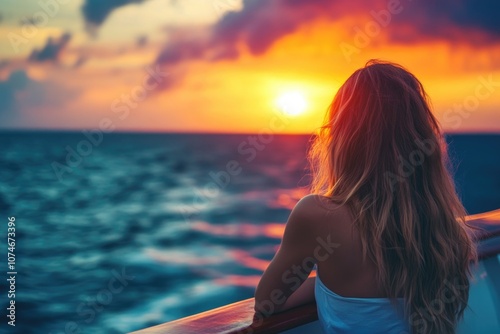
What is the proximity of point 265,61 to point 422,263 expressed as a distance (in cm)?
1808

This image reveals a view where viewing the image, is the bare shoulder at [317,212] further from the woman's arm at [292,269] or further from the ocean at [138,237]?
the ocean at [138,237]

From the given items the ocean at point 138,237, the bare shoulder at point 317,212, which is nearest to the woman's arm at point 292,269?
the bare shoulder at point 317,212

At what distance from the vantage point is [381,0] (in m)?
2.94

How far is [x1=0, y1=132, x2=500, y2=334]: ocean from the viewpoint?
19.2 ft

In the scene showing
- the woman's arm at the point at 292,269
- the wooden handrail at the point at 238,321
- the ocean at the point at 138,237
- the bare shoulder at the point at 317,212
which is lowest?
the wooden handrail at the point at 238,321

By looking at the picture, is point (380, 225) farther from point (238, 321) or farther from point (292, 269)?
point (238, 321)

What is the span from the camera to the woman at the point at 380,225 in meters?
0.94

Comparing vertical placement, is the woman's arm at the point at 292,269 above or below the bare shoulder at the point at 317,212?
below

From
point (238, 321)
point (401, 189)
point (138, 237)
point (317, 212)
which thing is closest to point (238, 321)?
point (238, 321)

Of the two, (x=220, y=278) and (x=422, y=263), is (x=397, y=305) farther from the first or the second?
(x=220, y=278)

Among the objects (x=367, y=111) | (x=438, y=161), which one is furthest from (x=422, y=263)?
(x=367, y=111)

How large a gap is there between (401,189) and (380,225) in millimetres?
83

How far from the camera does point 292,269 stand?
1.00 metres

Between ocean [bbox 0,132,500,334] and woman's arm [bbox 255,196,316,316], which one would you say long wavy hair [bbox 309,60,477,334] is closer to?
woman's arm [bbox 255,196,316,316]
